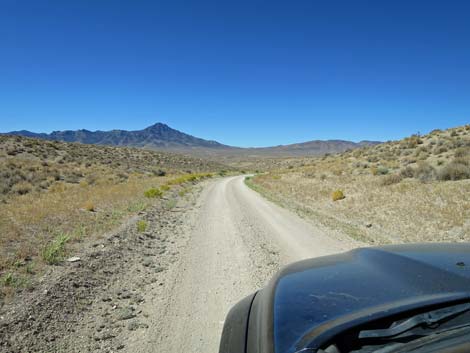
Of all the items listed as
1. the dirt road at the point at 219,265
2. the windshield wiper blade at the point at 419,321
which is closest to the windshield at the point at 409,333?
the windshield wiper blade at the point at 419,321

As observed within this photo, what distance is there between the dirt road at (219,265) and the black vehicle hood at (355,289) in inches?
84.0

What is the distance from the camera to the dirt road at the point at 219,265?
4145mm

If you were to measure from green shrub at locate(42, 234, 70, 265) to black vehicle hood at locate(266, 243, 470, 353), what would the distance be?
5.79m

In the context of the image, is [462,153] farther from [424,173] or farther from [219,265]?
[219,265]

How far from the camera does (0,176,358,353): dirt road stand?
4.03 metres

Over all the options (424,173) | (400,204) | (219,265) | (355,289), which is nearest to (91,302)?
(219,265)

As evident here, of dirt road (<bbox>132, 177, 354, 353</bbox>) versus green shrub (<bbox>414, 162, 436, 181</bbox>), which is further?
green shrub (<bbox>414, 162, 436, 181</bbox>)

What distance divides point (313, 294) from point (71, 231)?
348 inches

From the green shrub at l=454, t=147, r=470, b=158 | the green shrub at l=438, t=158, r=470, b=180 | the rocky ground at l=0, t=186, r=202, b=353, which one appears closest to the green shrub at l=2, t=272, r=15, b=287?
the rocky ground at l=0, t=186, r=202, b=353

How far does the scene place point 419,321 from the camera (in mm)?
1614

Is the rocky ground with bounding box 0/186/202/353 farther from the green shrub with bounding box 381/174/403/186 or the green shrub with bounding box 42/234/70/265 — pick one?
the green shrub with bounding box 381/174/403/186

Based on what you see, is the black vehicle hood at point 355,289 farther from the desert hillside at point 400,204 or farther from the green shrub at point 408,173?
the green shrub at point 408,173

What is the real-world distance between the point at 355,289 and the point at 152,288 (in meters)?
4.50

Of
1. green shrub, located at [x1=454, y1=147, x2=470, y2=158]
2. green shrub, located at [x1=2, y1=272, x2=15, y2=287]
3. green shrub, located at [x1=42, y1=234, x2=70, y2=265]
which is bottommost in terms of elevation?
green shrub, located at [x1=2, y1=272, x2=15, y2=287]
